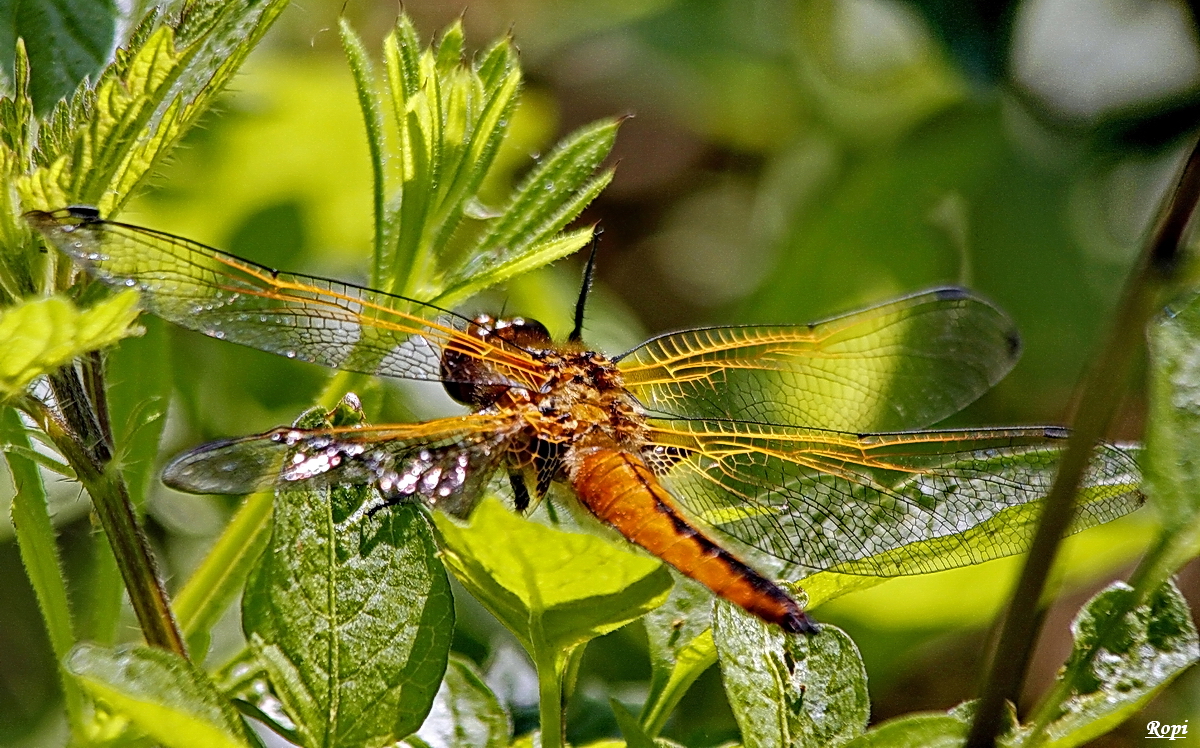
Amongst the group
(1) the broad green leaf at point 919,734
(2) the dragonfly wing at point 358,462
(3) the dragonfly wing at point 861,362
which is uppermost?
(3) the dragonfly wing at point 861,362

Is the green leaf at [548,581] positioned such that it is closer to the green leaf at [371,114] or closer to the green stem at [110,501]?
the green stem at [110,501]

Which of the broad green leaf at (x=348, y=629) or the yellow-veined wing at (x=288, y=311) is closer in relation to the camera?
the broad green leaf at (x=348, y=629)

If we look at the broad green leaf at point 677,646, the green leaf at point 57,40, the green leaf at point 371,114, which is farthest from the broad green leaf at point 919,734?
the green leaf at point 57,40

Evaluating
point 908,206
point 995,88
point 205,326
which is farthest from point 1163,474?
point 995,88

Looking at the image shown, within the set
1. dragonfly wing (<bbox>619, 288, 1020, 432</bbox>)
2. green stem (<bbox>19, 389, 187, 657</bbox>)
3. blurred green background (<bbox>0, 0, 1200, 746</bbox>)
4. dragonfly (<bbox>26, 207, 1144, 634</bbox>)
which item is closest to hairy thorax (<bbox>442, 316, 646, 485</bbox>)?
dragonfly (<bbox>26, 207, 1144, 634</bbox>)

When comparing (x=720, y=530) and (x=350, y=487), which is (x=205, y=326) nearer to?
(x=350, y=487)

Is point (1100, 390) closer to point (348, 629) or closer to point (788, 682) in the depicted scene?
point (788, 682)

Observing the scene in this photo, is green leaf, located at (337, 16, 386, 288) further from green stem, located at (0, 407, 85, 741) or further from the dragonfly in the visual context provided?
green stem, located at (0, 407, 85, 741)

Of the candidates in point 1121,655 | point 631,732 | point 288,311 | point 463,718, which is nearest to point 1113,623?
point 1121,655
